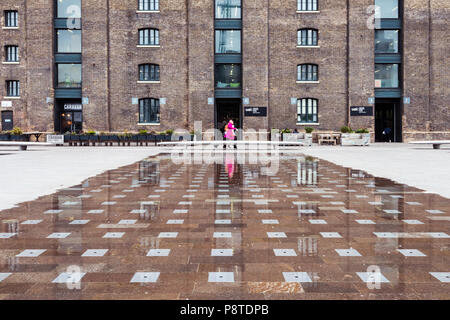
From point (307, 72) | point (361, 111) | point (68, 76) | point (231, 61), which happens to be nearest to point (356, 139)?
point (361, 111)

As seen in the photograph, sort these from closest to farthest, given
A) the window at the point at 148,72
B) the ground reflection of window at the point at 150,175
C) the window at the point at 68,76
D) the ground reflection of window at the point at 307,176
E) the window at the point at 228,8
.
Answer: the ground reflection of window at the point at 307,176
the ground reflection of window at the point at 150,175
the window at the point at 228,8
the window at the point at 148,72
the window at the point at 68,76

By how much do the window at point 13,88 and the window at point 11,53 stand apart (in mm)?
1763

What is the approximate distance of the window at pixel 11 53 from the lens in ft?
118

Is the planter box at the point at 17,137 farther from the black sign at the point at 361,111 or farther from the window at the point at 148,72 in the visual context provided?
the black sign at the point at 361,111

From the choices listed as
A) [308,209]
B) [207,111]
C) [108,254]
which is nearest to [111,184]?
[308,209]

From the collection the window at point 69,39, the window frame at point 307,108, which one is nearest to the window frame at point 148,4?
the window at point 69,39

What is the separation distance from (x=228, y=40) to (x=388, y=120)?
15.5 metres

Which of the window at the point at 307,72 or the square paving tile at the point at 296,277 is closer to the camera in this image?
the square paving tile at the point at 296,277

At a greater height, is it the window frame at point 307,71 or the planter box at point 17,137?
the window frame at point 307,71

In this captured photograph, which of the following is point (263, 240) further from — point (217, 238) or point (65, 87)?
point (65, 87)

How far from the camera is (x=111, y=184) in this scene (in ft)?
34.0

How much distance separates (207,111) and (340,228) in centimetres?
2960

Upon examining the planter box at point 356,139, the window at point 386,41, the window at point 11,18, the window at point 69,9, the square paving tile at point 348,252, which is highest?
the window at point 69,9

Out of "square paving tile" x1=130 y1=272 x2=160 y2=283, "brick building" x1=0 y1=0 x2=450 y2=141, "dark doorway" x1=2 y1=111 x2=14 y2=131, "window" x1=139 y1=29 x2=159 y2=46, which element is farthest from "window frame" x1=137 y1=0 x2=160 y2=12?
"square paving tile" x1=130 y1=272 x2=160 y2=283
